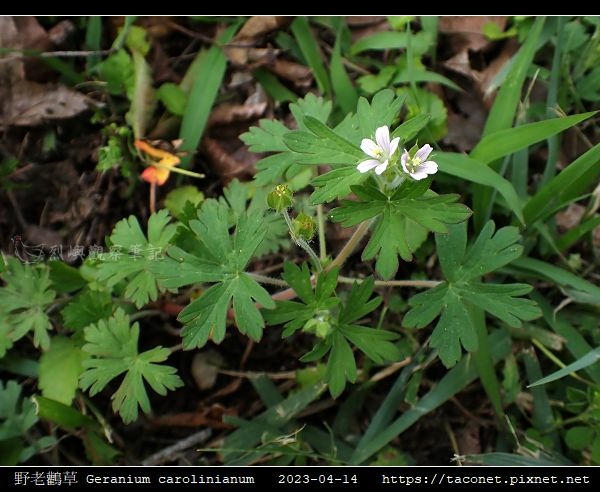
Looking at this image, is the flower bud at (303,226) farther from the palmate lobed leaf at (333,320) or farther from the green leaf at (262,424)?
the green leaf at (262,424)

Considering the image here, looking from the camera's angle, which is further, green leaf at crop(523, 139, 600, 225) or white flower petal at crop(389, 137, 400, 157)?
green leaf at crop(523, 139, 600, 225)

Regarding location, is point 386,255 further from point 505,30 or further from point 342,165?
point 505,30

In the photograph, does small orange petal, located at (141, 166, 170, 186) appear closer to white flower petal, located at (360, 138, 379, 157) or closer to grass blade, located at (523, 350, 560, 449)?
white flower petal, located at (360, 138, 379, 157)

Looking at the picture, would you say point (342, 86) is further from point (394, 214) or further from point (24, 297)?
point (24, 297)

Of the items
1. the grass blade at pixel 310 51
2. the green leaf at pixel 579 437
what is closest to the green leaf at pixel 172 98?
the grass blade at pixel 310 51

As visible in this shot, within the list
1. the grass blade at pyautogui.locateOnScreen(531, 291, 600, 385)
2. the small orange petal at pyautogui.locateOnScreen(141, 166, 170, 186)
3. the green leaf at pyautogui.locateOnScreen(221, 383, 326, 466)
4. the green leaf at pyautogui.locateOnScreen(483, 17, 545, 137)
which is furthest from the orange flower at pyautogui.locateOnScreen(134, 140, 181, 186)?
the grass blade at pyautogui.locateOnScreen(531, 291, 600, 385)

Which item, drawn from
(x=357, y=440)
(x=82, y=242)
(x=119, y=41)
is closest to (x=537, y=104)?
(x=357, y=440)
